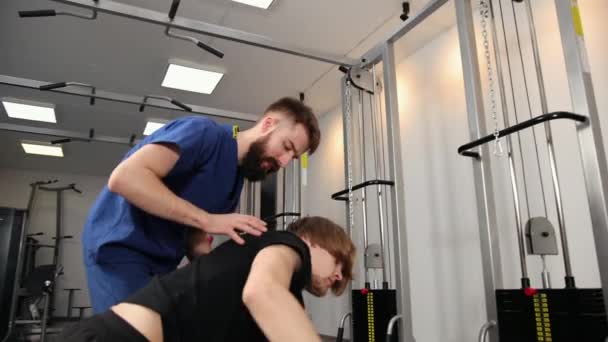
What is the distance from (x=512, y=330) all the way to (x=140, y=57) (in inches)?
128

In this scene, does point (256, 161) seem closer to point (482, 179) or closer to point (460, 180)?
point (482, 179)

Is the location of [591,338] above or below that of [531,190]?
below

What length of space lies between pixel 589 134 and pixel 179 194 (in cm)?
130

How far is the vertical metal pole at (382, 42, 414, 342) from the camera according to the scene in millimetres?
2148

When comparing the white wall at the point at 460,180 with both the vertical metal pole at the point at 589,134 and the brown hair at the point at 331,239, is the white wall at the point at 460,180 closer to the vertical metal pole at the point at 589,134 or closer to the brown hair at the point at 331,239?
the vertical metal pole at the point at 589,134

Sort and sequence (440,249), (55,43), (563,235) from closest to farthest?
(563,235) < (440,249) < (55,43)

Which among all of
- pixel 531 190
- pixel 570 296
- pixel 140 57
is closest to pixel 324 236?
pixel 570 296

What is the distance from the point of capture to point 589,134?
57.1 inches

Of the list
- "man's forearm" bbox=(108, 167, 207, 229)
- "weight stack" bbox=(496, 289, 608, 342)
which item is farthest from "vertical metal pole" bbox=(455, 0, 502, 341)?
"man's forearm" bbox=(108, 167, 207, 229)

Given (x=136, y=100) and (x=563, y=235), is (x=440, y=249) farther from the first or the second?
(x=136, y=100)

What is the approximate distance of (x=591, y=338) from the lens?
1314 mm

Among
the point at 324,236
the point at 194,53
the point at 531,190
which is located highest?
the point at 194,53

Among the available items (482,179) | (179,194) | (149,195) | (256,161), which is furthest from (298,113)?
(482,179)

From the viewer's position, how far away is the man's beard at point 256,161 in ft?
4.61
